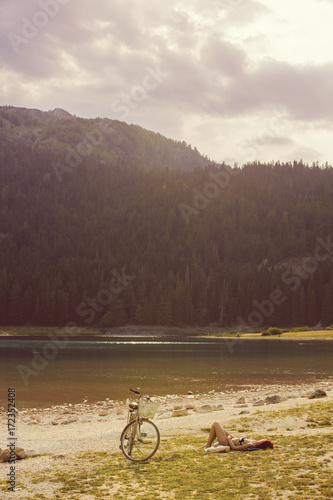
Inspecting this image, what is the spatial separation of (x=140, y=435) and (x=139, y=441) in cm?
18

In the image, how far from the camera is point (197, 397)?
33688mm

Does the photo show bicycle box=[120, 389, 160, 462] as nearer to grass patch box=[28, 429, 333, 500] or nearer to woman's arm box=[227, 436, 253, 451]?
grass patch box=[28, 429, 333, 500]

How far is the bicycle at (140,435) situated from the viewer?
14875mm

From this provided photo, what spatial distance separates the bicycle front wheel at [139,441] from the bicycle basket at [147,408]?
0.22 metres

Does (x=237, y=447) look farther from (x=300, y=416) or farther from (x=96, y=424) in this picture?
(x=96, y=424)

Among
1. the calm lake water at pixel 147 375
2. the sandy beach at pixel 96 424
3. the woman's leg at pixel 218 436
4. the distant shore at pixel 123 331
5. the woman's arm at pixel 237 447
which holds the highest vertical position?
the woman's leg at pixel 218 436

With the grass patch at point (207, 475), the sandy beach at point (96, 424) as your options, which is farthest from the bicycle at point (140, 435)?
the sandy beach at point (96, 424)

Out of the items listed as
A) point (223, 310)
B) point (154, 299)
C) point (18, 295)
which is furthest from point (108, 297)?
point (223, 310)

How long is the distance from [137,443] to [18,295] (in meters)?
182

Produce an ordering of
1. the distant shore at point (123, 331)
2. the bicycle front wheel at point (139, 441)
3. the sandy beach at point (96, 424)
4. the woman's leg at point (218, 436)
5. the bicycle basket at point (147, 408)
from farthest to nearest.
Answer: the distant shore at point (123, 331)
the woman's leg at point (218, 436)
the bicycle basket at point (147, 408)
the sandy beach at point (96, 424)
the bicycle front wheel at point (139, 441)

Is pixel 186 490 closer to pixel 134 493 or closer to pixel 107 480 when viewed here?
pixel 134 493

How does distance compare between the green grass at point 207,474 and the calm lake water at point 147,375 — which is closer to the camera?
the green grass at point 207,474

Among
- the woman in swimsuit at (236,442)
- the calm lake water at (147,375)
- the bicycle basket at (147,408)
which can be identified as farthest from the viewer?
the calm lake water at (147,375)

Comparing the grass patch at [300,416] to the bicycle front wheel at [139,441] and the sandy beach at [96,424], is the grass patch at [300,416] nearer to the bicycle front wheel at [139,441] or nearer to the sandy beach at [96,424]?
the sandy beach at [96,424]
